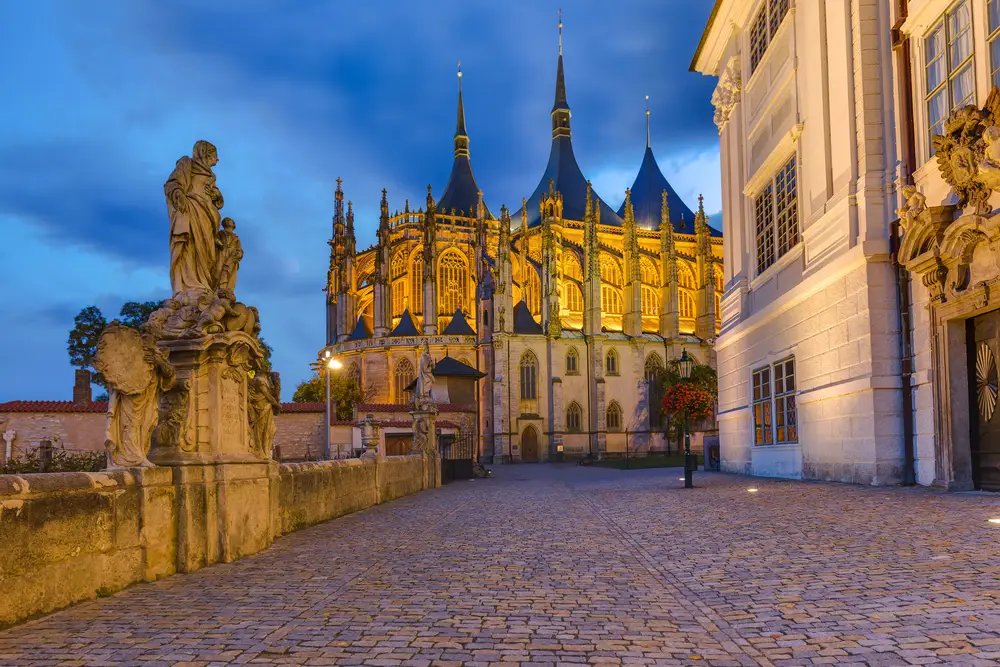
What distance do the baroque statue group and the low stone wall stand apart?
0.27m

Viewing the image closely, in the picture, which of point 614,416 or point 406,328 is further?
point 614,416

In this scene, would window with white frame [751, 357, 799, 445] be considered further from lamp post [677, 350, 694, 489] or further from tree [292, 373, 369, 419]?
tree [292, 373, 369, 419]

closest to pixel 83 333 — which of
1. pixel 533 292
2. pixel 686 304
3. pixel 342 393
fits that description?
pixel 342 393

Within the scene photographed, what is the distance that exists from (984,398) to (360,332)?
54.4 metres

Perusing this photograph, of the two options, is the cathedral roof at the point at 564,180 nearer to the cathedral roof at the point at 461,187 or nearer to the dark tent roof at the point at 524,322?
the cathedral roof at the point at 461,187

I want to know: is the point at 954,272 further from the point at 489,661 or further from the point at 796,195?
the point at 489,661

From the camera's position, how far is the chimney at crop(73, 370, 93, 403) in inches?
1304

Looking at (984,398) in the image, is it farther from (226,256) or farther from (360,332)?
(360,332)

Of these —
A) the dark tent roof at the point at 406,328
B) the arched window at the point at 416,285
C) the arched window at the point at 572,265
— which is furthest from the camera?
the arched window at the point at 572,265

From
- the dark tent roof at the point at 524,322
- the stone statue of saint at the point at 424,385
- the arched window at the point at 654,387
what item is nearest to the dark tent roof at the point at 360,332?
the dark tent roof at the point at 524,322

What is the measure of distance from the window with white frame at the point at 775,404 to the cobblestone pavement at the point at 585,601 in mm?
8312

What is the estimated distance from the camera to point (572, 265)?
68750 mm

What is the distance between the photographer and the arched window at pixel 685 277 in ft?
230

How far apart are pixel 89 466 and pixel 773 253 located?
50.8 ft
